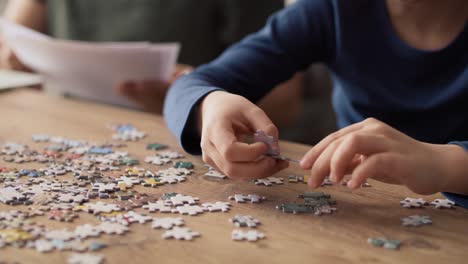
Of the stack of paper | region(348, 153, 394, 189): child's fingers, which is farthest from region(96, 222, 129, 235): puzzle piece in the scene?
the stack of paper

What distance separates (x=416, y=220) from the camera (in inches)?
32.5

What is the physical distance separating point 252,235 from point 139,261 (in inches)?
6.0

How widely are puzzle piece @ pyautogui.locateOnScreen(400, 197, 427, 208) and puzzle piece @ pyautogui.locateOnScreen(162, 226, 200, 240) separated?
0.33 meters

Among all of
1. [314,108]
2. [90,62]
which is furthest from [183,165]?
[314,108]

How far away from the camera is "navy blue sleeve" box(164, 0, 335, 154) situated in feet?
4.15

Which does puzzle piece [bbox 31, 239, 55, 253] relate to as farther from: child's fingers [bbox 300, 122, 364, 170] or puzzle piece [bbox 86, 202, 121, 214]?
child's fingers [bbox 300, 122, 364, 170]

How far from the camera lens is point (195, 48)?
201 centimetres

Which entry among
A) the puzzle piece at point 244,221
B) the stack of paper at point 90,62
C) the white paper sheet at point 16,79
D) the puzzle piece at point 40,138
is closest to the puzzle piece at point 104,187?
the puzzle piece at point 244,221

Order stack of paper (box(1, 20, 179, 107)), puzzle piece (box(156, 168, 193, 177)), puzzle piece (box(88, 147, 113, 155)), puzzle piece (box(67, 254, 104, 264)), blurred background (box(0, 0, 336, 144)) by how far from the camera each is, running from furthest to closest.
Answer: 1. blurred background (box(0, 0, 336, 144))
2. stack of paper (box(1, 20, 179, 107))
3. puzzle piece (box(88, 147, 113, 155))
4. puzzle piece (box(156, 168, 193, 177))
5. puzzle piece (box(67, 254, 104, 264))

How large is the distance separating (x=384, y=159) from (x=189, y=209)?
28 centimetres

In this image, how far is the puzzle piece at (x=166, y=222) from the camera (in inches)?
30.5

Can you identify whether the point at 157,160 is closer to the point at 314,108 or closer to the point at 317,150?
the point at 317,150

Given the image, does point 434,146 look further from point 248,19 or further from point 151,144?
point 248,19

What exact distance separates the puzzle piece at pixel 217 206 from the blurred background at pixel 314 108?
1627 mm
